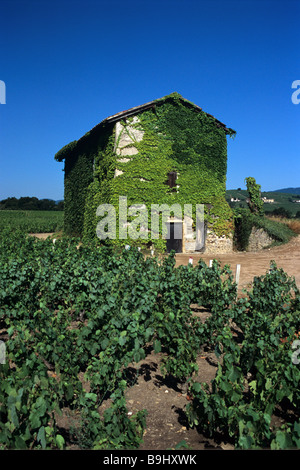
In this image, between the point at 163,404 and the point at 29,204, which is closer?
the point at 163,404

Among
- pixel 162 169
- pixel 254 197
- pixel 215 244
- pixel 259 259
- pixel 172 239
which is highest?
pixel 162 169

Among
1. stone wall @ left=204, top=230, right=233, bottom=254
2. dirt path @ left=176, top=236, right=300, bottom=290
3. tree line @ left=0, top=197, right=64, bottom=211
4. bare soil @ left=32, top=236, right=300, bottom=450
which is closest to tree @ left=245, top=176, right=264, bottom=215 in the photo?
dirt path @ left=176, top=236, right=300, bottom=290

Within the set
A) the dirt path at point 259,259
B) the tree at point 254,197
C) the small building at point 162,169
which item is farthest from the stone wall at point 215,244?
the tree at point 254,197

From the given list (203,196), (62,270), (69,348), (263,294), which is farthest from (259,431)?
(203,196)

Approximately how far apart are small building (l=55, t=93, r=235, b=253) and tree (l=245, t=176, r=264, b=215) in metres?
3.73

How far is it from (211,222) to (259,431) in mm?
16082

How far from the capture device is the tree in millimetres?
22672

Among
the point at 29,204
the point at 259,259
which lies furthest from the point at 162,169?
the point at 29,204

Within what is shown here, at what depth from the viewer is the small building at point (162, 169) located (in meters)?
16.9

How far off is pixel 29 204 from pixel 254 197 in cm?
6867

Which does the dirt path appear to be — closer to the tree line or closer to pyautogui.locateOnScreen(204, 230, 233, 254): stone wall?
pyautogui.locateOnScreen(204, 230, 233, 254): stone wall

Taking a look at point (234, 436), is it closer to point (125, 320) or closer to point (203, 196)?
point (125, 320)

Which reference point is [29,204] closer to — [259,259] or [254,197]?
[254,197]

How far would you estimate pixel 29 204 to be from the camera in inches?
3209
